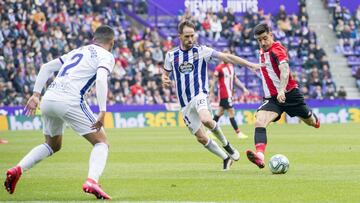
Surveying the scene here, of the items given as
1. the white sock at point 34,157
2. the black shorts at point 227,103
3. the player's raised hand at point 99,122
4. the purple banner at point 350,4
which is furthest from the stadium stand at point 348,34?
the player's raised hand at point 99,122

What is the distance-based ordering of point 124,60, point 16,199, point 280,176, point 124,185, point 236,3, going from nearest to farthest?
point 16,199 → point 124,185 → point 280,176 → point 124,60 → point 236,3

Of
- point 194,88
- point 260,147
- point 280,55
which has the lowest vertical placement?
point 260,147

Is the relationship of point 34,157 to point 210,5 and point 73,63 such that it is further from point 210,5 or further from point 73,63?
point 210,5

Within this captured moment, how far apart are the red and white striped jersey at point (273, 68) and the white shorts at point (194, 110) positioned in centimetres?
107

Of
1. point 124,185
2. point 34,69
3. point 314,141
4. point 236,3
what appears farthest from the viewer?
point 236,3

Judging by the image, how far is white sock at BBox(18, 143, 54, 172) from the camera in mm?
11125

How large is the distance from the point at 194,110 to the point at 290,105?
1611 millimetres

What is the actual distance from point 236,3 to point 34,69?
1380 centimetres

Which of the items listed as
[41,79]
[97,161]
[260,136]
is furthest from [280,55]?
[97,161]

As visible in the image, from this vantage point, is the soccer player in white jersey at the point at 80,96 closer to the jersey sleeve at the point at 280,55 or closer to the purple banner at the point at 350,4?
the jersey sleeve at the point at 280,55

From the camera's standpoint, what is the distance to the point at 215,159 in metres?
17.2

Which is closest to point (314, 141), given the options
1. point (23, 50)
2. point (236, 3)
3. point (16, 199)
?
point (16, 199)

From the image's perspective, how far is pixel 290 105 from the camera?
14.6m

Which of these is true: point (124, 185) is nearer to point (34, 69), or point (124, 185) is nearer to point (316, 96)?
point (34, 69)
